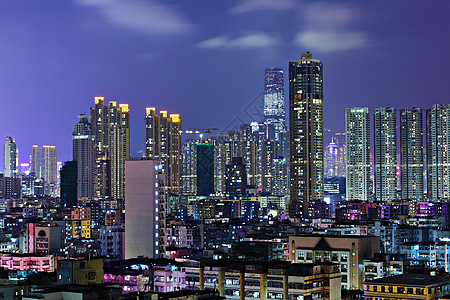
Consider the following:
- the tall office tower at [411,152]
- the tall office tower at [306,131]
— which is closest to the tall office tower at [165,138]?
the tall office tower at [306,131]

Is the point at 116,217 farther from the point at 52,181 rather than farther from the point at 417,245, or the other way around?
the point at 52,181

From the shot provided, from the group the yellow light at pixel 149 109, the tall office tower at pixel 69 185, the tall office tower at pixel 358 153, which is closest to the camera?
the tall office tower at pixel 69 185

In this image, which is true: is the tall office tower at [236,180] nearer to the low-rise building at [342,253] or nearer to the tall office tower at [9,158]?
the tall office tower at [9,158]

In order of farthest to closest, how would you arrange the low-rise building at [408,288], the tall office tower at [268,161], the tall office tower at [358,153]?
1. the tall office tower at [268,161]
2. the tall office tower at [358,153]
3. the low-rise building at [408,288]

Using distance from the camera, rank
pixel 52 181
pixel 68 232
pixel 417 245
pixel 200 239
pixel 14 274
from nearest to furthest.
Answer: pixel 14 274 → pixel 417 245 → pixel 200 239 → pixel 68 232 → pixel 52 181

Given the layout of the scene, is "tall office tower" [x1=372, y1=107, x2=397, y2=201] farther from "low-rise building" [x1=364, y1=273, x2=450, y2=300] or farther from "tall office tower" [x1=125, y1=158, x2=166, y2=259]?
"low-rise building" [x1=364, y1=273, x2=450, y2=300]

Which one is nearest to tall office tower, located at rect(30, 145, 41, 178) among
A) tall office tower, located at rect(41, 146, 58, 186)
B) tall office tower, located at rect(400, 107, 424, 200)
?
tall office tower, located at rect(41, 146, 58, 186)

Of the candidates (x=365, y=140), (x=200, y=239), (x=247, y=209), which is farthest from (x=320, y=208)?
(x=365, y=140)
